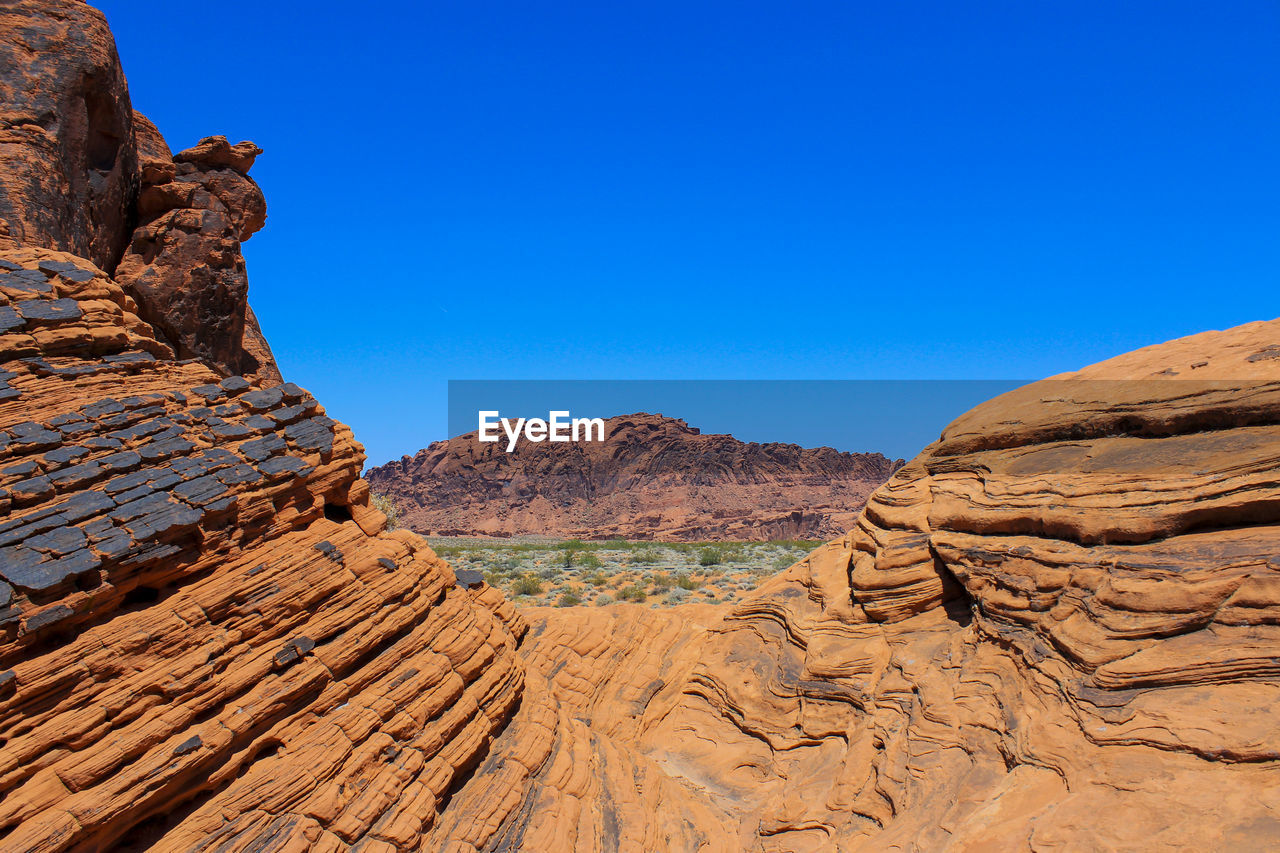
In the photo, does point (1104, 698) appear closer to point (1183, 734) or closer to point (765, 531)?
point (1183, 734)

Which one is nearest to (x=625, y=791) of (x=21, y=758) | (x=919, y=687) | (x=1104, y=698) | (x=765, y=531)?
(x=919, y=687)

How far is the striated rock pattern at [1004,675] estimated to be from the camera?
605cm

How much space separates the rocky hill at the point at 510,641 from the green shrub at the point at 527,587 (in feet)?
41.2

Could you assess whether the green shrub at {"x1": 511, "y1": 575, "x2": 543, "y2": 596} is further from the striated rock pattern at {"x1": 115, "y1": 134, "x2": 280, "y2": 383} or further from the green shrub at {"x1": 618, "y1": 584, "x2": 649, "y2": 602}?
the striated rock pattern at {"x1": 115, "y1": 134, "x2": 280, "y2": 383}

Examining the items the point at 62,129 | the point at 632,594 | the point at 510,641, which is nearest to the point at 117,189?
the point at 62,129

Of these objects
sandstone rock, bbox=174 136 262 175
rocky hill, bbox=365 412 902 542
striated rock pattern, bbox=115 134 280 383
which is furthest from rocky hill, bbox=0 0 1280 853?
rocky hill, bbox=365 412 902 542

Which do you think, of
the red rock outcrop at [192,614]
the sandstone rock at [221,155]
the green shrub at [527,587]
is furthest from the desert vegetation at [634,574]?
the sandstone rock at [221,155]

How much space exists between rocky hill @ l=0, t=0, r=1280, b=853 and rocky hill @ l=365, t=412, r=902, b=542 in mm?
54978

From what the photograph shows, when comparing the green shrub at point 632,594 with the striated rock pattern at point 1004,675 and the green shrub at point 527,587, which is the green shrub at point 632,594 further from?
the striated rock pattern at point 1004,675

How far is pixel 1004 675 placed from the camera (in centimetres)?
806

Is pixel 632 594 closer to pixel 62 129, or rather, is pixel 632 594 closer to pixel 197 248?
pixel 197 248

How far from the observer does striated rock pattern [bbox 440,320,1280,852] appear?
6047 mm

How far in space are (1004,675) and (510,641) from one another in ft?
22.3

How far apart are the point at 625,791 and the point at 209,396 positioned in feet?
24.2
